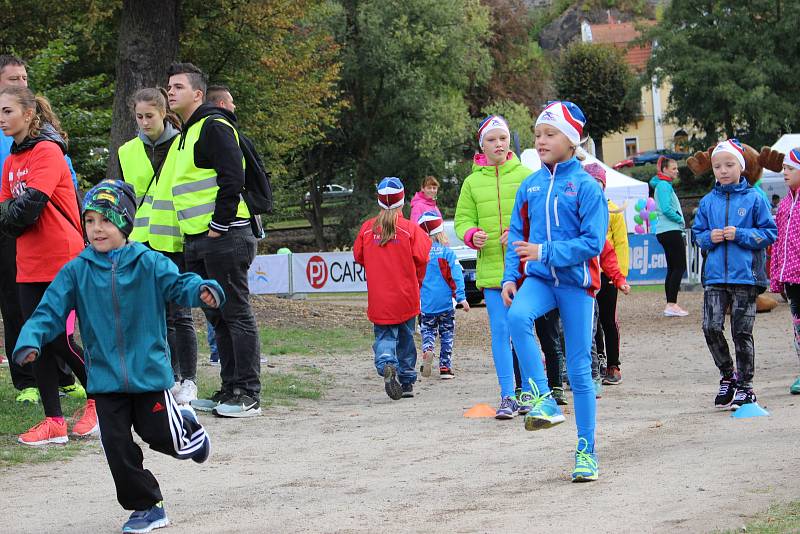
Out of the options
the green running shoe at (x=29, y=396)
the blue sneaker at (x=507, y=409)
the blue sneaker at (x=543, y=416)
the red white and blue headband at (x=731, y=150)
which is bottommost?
the blue sneaker at (x=507, y=409)

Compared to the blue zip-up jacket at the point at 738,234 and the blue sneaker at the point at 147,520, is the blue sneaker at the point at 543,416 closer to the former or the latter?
the blue sneaker at the point at 147,520

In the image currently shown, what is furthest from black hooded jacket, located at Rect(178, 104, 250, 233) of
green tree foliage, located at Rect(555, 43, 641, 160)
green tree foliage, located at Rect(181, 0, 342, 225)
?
green tree foliage, located at Rect(555, 43, 641, 160)

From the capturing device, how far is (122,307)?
5625 millimetres

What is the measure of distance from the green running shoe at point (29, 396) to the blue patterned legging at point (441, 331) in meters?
4.79

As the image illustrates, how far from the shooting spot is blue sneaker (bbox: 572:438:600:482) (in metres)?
6.36

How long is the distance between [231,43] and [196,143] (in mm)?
18207

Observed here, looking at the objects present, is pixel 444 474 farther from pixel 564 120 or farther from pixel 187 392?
pixel 187 392

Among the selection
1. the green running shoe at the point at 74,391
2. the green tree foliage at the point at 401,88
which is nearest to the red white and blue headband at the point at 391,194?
the green running shoe at the point at 74,391

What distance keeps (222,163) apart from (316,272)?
1809cm

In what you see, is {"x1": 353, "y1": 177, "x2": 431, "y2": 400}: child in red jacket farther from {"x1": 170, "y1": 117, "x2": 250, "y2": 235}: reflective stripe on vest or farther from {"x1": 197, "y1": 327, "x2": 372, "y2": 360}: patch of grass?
Result: {"x1": 197, "y1": 327, "x2": 372, "y2": 360}: patch of grass

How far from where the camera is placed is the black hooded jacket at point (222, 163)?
862cm

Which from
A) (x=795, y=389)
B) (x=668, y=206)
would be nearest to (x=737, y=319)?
(x=795, y=389)

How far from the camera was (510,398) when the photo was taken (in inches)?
363

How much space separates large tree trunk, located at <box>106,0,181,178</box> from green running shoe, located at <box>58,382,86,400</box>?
846cm
